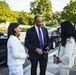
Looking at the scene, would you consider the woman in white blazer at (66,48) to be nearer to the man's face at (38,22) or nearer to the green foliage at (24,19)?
the man's face at (38,22)

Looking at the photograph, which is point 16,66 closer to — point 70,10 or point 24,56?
point 24,56

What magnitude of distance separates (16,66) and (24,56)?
24 centimetres

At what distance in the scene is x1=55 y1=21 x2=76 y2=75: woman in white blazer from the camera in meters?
4.96

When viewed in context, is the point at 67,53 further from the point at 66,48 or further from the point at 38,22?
the point at 38,22

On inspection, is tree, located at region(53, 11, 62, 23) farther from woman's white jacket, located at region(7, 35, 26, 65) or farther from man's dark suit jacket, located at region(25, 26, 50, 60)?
woman's white jacket, located at region(7, 35, 26, 65)

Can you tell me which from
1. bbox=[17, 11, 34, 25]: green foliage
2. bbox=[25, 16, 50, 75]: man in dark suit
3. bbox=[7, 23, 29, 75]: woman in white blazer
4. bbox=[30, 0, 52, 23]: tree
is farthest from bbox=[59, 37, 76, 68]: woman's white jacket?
bbox=[30, 0, 52, 23]: tree

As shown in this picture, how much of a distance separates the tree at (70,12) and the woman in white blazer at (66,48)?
52.6 meters

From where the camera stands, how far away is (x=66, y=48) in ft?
16.3

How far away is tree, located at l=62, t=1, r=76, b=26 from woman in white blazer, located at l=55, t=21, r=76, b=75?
52.6 metres

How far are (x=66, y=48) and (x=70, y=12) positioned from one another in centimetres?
5449

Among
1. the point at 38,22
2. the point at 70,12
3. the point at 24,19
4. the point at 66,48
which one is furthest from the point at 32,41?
the point at 70,12

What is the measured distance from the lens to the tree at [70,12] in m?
58.0

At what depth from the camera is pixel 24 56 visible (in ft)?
16.9

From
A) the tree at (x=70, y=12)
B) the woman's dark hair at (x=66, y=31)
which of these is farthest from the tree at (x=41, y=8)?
the woman's dark hair at (x=66, y=31)
